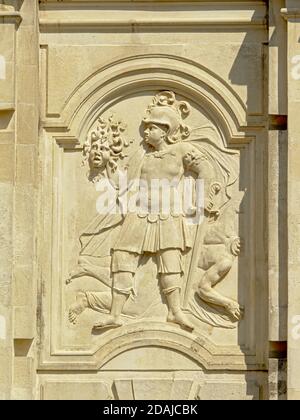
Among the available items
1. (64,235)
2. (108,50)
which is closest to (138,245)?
(64,235)

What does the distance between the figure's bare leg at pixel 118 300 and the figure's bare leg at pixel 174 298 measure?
32 cm

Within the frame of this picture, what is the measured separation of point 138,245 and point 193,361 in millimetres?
1124

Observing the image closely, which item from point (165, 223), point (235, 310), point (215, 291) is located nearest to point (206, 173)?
point (165, 223)

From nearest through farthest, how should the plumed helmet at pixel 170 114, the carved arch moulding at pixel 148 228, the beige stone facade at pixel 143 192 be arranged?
the beige stone facade at pixel 143 192, the carved arch moulding at pixel 148 228, the plumed helmet at pixel 170 114

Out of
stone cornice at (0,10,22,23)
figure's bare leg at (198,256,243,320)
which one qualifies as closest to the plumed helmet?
figure's bare leg at (198,256,243,320)

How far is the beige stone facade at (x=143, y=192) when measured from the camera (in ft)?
55.4

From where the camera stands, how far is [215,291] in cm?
1700

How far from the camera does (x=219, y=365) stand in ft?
55.6

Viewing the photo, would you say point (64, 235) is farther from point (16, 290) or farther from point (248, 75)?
point (248, 75)

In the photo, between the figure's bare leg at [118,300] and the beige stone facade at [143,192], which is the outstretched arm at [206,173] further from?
the figure's bare leg at [118,300]

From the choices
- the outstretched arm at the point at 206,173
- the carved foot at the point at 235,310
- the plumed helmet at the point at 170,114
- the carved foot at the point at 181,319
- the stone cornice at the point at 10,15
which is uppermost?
the stone cornice at the point at 10,15

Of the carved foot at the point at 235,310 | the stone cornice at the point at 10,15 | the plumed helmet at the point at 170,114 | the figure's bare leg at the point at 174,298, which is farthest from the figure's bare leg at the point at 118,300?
the stone cornice at the point at 10,15

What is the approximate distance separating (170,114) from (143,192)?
2.39 ft

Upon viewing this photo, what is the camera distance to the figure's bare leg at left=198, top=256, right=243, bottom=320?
667 inches
